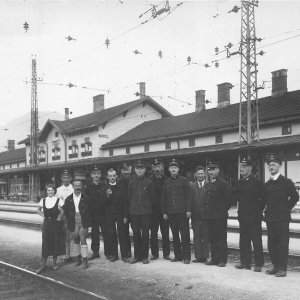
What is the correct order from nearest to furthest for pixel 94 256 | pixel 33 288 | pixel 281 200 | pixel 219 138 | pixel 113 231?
1. pixel 33 288
2. pixel 281 200
3. pixel 113 231
4. pixel 94 256
5. pixel 219 138

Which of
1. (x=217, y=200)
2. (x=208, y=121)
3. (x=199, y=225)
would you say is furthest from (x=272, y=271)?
(x=208, y=121)

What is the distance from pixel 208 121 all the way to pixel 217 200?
21146 mm

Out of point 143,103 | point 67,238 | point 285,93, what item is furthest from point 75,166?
point 67,238

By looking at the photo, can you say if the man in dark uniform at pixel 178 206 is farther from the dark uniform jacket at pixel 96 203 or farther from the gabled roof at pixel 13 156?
the gabled roof at pixel 13 156

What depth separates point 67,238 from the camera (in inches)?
339

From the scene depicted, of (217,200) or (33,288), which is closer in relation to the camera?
(33,288)

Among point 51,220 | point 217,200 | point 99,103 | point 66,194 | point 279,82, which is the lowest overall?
point 51,220

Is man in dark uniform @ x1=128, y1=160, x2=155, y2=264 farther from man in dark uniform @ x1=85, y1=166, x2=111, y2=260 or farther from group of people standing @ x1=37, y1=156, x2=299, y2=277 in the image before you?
man in dark uniform @ x1=85, y1=166, x2=111, y2=260

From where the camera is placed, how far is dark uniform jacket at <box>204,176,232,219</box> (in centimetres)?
755

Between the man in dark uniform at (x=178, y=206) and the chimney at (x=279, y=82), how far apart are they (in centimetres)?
2084

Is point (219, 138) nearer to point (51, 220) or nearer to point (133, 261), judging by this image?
point (133, 261)

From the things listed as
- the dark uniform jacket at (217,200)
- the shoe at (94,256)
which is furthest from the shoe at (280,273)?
the shoe at (94,256)

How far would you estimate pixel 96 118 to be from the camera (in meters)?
38.5

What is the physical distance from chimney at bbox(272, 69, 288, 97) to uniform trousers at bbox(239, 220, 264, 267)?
839 inches
